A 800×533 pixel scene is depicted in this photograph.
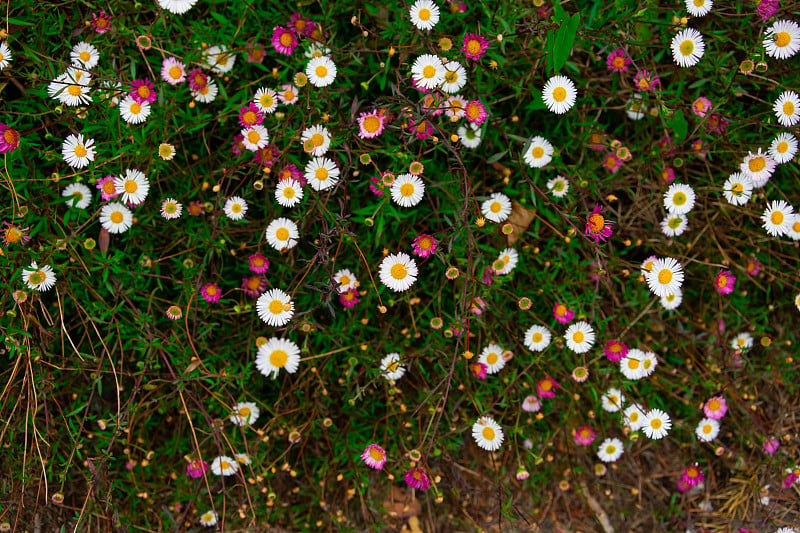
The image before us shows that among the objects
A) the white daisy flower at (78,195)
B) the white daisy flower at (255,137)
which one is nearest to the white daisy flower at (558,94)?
the white daisy flower at (255,137)

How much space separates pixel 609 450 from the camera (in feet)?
8.34

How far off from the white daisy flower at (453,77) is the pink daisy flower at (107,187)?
1.34 m

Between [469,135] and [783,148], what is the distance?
1.32m

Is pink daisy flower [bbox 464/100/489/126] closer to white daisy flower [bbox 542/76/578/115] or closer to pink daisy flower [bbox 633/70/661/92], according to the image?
white daisy flower [bbox 542/76/578/115]

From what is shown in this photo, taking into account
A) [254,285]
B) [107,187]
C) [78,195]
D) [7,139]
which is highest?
[7,139]

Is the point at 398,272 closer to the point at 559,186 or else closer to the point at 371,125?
the point at 371,125

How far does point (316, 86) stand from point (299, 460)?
1.65m

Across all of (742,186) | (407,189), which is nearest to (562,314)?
(407,189)

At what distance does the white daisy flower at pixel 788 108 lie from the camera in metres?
2.22


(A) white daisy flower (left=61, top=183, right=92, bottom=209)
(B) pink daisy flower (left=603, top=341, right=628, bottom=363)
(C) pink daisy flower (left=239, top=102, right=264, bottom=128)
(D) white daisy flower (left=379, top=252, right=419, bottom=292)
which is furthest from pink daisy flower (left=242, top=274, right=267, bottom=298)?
(B) pink daisy flower (left=603, top=341, right=628, bottom=363)

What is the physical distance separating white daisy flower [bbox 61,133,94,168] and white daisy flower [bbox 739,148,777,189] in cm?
269

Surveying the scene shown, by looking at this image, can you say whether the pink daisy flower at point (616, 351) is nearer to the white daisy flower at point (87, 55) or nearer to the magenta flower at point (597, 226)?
the magenta flower at point (597, 226)

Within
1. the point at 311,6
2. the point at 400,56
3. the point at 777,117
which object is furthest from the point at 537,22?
the point at 777,117

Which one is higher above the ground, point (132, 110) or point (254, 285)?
point (132, 110)
